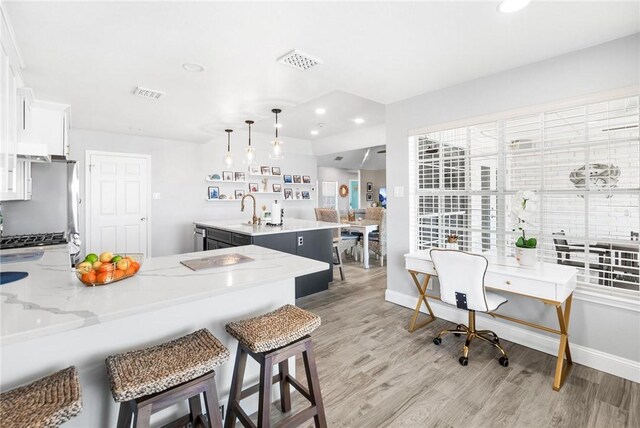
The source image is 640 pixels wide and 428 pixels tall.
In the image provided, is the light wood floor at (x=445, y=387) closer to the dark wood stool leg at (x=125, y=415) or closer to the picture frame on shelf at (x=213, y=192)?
the dark wood stool leg at (x=125, y=415)

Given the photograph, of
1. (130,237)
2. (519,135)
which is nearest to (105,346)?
(519,135)

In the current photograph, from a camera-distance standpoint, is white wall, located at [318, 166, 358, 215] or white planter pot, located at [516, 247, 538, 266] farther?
white wall, located at [318, 166, 358, 215]

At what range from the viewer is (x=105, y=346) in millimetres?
1302

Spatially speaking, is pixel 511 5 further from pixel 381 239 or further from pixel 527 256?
pixel 381 239

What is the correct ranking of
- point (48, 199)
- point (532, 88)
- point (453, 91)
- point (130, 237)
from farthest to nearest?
point (130, 237), point (48, 199), point (453, 91), point (532, 88)

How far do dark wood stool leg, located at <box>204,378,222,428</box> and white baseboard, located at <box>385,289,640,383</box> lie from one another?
2.57 meters

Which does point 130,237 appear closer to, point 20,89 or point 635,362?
point 20,89

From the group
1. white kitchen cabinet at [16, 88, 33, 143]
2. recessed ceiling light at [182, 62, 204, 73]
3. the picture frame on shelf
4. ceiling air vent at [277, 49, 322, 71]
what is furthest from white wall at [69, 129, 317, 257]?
ceiling air vent at [277, 49, 322, 71]

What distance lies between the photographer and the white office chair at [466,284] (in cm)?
229

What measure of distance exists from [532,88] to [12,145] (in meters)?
3.83

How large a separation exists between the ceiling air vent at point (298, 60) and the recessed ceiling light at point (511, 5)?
4.12 ft

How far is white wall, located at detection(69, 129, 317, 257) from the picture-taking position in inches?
198

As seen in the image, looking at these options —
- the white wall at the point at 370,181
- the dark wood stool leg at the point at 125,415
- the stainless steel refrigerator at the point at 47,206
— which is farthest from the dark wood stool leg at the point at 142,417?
the white wall at the point at 370,181

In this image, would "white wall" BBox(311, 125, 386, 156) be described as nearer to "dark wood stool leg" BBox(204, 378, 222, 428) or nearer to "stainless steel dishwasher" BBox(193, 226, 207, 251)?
"stainless steel dishwasher" BBox(193, 226, 207, 251)
